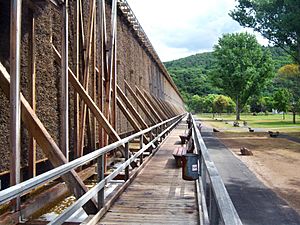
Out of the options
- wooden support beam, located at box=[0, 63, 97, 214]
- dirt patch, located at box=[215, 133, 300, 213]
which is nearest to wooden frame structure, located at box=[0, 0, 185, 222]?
wooden support beam, located at box=[0, 63, 97, 214]

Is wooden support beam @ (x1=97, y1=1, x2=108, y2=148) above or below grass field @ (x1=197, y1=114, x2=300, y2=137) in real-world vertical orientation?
above

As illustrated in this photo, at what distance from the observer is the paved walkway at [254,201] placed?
7.48 m

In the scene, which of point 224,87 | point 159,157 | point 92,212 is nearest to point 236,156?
point 159,157

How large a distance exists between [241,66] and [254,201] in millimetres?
49873

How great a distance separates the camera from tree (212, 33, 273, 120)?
56.5 metres

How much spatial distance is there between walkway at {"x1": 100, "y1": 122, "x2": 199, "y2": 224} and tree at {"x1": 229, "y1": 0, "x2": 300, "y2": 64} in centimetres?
1980

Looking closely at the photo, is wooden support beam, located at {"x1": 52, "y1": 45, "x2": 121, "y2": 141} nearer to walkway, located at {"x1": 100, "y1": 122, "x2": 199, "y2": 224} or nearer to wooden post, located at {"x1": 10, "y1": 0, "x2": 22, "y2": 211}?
walkway, located at {"x1": 100, "y1": 122, "x2": 199, "y2": 224}

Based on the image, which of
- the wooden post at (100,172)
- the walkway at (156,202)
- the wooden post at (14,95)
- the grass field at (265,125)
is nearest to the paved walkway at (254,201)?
the walkway at (156,202)

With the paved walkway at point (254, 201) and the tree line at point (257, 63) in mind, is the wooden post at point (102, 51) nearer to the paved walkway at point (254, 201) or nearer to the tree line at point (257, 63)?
the paved walkway at point (254, 201)

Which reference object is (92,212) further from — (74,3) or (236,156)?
(236,156)

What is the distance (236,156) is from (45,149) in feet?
43.1

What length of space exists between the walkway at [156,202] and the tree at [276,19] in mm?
19801

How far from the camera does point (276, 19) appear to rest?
28344 mm

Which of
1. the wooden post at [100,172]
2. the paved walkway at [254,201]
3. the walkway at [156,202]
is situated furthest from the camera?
the paved walkway at [254,201]
